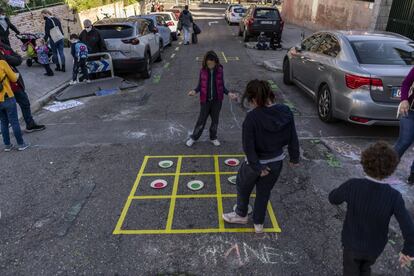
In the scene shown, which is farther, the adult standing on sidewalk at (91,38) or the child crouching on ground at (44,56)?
the child crouching on ground at (44,56)

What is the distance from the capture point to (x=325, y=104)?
6734 millimetres

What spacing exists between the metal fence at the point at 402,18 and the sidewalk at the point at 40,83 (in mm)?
12772

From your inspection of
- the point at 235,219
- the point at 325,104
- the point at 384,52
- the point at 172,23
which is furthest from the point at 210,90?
the point at 172,23

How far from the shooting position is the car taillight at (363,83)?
5.48m

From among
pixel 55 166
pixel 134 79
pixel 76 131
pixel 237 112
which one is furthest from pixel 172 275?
pixel 134 79

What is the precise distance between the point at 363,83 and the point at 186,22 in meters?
13.3

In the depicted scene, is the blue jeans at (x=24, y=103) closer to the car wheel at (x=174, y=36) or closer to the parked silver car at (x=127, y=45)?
the parked silver car at (x=127, y=45)

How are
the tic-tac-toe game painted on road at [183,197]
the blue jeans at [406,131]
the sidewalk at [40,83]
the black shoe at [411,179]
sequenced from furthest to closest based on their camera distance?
the sidewalk at [40,83]
the black shoe at [411,179]
the blue jeans at [406,131]
the tic-tac-toe game painted on road at [183,197]

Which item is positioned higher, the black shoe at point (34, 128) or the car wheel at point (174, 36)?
the black shoe at point (34, 128)

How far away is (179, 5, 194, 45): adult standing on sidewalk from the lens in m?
17.2

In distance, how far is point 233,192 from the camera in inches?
180

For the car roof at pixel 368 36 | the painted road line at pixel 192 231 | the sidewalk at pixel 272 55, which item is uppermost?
the car roof at pixel 368 36

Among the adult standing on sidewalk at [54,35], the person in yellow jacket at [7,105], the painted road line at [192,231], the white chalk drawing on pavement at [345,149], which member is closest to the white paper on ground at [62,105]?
the person in yellow jacket at [7,105]

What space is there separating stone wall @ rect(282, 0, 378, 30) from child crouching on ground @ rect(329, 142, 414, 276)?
1549 centimetres
